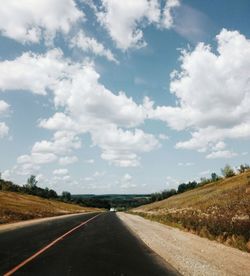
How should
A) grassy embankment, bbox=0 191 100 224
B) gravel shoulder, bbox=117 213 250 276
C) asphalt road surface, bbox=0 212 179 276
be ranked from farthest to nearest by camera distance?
grassy embankment, bbox=0 191 100 224, gravel shoulder, bbox=117 213 250 276, asphalt road surface, bbox=0 212 179 276

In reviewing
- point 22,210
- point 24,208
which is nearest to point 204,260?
point 22,210

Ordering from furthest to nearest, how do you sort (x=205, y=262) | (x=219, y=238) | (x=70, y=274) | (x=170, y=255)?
(x=219, y=238) < (x=170, y=255) < (x=205, y=262) < (x=70, y=274)

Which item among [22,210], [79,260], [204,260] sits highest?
[22,210]

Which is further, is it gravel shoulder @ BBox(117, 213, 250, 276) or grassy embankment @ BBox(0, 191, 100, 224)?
Result: grassy embankment @ BBox(0, 191, 100, 224)

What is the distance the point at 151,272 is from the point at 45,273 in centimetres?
279

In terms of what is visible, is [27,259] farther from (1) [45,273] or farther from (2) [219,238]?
(2) [219,238]

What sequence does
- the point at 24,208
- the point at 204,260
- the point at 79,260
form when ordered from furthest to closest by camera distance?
1. the point at 24,208
2. the point at 204,260
3. the point at 79,260

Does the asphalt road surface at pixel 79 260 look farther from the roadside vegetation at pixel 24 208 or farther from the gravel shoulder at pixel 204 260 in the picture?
Result: the roadside vegetation at pixel 24 208

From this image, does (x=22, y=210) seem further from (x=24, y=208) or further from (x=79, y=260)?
(x=79, y=260)

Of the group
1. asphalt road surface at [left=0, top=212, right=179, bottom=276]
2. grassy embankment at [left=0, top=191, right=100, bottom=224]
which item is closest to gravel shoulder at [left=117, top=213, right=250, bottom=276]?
asphalt road surface at [left=0, top=212, right=179, bottom=276]

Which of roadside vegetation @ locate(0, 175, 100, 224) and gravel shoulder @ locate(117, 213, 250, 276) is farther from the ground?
roadside vegetation @ locate(0, 175, 100, 224)

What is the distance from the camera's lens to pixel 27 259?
42.8 ft

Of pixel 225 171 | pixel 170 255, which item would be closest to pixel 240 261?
pixel 170 255

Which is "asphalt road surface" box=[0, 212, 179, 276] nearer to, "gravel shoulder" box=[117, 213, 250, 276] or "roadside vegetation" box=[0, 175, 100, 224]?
"gravel shoulder" box=[117, 213, 250, 276]
